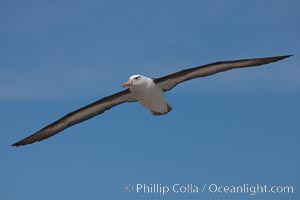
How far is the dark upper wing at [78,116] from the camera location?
22.0 meters

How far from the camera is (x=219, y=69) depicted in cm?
2075

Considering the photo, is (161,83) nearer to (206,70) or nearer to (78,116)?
(206,70)

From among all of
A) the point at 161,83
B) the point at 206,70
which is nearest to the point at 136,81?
the point at 161,83

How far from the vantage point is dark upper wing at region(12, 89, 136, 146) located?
22.0 m

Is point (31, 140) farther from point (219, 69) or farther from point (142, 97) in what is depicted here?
point (219, 69)

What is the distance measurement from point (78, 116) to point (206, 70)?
4.68m

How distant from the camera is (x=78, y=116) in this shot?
22641mm

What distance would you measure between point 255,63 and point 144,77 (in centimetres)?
333

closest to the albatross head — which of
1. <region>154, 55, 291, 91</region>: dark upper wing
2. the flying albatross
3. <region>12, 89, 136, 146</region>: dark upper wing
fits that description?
the flying albatross

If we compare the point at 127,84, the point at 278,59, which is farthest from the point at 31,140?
the point at 278,59

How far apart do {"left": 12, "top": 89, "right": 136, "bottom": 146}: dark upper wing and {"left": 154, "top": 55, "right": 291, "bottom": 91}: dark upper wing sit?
5.14 feet

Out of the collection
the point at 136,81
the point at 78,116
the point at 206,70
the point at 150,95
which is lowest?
the point at 150,95

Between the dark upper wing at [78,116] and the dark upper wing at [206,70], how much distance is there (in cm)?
157

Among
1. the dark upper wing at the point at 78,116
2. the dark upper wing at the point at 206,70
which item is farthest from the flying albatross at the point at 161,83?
the dark upper wing at the point at 78,116
